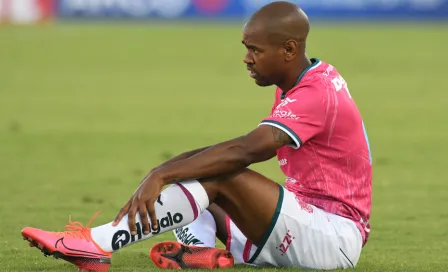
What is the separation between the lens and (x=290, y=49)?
236 inches

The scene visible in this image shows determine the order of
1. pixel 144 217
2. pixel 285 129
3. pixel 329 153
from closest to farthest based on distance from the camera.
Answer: pixel 144 217 → pixel 285 129 → pixel 329 153

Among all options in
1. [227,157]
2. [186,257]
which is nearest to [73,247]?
[186,257]

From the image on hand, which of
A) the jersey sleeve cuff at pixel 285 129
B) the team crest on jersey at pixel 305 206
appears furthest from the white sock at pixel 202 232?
the jersey sleeve cuff at pixel 285 129

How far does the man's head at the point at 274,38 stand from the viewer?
5.95 metres

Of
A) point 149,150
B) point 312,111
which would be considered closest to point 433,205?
point 312,111

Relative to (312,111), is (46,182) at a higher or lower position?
lower

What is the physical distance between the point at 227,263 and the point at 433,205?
3.26 m

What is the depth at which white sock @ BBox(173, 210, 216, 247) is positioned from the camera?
6348mm

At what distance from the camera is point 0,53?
84.0ft

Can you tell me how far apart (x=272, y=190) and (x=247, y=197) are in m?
0.15

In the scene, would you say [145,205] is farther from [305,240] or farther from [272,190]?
[305,240]

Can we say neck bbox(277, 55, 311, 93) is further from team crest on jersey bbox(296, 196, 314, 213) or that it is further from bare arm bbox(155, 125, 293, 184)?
team crest on jersey bbox(296, 196, 314, 213)

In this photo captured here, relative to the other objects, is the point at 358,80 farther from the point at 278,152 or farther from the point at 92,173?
the point at 278,152

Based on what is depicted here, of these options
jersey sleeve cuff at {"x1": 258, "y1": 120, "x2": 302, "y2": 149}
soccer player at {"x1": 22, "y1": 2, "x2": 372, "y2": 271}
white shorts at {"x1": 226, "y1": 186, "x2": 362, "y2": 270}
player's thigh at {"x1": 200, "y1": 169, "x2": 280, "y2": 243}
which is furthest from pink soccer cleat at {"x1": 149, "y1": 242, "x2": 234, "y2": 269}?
jersey sleeve cuff at {"x1": 258, "y1": 120, "x2": 302, "y2": 149}
